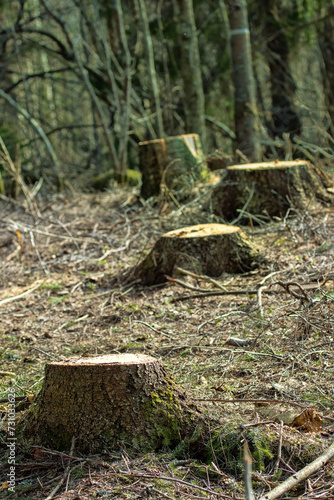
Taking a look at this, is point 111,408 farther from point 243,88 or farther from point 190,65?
point 190,65

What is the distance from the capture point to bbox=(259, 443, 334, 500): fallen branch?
1.91m

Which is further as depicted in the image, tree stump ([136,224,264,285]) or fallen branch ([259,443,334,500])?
tree stump ([136,224,264,285])

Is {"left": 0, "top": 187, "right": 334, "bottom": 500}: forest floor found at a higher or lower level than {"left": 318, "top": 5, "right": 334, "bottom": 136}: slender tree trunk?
lower

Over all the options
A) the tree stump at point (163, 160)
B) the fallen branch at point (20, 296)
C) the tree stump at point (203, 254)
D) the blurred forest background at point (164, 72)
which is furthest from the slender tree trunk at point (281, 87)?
the fallen branch at point (20, 296)

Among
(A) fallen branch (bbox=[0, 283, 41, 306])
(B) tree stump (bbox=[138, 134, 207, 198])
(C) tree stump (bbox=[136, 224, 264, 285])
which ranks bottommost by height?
(A) fallen branch (bbox=[0, 283, 41, 306])

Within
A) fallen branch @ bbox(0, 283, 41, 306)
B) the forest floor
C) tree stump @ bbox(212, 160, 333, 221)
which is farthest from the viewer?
tree stump @ bbox(212, 160, 333, 221)

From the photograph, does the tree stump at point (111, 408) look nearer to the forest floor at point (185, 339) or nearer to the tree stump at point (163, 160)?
the forest floor at point (185, 339)

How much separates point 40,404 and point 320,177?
18.8 ft

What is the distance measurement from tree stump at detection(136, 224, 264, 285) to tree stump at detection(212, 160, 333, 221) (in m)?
1.16

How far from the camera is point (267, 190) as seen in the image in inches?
254

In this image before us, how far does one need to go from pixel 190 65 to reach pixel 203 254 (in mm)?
5763

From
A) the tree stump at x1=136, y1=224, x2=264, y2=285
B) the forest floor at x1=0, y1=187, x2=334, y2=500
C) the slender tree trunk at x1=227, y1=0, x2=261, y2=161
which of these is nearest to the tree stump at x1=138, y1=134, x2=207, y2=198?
the forest floor at x1=0, y1=187, x2=334, y2=500

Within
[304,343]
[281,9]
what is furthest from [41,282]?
[281,9]

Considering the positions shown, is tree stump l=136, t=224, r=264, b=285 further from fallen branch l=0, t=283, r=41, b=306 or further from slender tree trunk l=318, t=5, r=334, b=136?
slender tree trunk l=318, t=5, r=334, b=136
